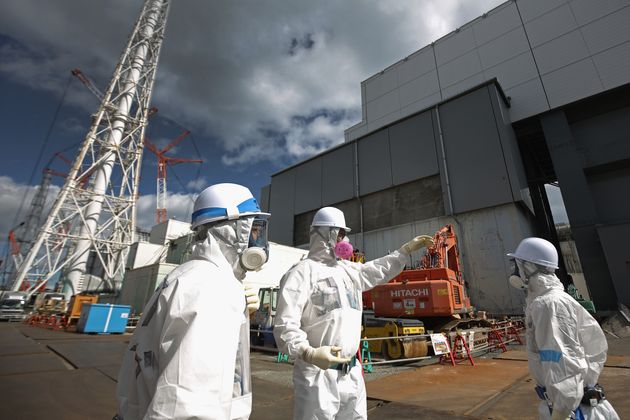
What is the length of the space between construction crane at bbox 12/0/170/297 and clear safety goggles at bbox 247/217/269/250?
2400 cm

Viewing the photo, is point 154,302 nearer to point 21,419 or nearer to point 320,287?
point 320,287

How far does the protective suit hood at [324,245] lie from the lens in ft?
9.28

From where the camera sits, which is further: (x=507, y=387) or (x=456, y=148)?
(x=456, y=148)

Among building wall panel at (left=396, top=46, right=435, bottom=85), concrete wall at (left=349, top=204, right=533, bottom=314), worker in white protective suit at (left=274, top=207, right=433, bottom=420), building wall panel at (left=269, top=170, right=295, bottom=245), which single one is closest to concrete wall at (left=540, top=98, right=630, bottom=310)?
concrete wall at (left=349, top=204, right=533, bottom=314)

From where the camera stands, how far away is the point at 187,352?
0.99 meters

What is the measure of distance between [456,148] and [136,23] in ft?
92.7

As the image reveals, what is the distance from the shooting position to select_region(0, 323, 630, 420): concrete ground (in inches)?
144

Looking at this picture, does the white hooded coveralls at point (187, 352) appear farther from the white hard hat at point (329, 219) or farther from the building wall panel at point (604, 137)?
the building wall panel at point (604, 137)

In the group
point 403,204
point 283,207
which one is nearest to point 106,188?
point 283,207

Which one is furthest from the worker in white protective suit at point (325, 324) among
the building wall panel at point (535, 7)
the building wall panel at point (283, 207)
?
the building wall panel at point (535, 7)

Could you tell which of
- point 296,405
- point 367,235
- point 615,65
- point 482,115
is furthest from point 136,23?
point 615,65

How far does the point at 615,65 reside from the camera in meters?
16.4

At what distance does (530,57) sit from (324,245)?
24.4 m

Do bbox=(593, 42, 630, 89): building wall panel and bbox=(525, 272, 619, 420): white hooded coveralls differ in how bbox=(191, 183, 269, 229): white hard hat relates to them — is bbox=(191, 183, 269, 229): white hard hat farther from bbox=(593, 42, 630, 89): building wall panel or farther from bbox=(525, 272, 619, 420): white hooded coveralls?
bbox=(593, 42, 630, 89): building wall panel
